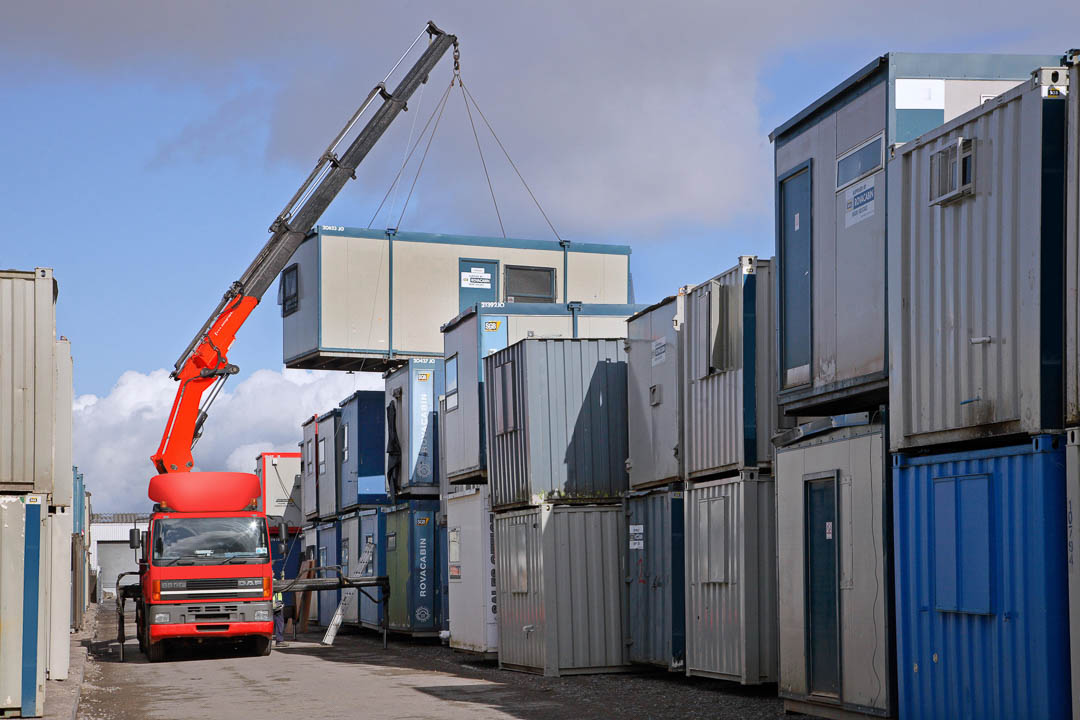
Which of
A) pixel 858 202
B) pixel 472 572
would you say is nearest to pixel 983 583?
pixel 858 202

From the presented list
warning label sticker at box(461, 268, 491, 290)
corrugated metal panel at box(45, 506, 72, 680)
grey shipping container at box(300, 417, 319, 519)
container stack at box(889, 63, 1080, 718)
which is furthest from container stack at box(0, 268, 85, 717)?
grey shipping container at box(300, 417, 319, 519)

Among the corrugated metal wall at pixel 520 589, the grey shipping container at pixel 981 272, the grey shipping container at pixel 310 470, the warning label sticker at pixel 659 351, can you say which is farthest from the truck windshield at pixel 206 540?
the grey shipping container at pixel 981 272

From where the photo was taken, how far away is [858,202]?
11.4 meters

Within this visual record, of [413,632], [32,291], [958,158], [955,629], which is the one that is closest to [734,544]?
[955,629]

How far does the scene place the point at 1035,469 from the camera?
846 centimetres

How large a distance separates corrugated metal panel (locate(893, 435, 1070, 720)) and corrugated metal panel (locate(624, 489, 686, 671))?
570 centimetres

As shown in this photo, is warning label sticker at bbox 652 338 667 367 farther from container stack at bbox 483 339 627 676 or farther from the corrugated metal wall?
the corrugated metal wall

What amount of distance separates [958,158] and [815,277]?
108 inches

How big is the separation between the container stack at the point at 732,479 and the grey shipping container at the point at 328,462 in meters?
16.9

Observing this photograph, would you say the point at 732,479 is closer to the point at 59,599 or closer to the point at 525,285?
the point at 59,599

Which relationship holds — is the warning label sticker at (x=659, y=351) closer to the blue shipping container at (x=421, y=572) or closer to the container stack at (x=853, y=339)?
the container stack at (x=853, y=339)

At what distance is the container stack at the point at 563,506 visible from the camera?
17.3m

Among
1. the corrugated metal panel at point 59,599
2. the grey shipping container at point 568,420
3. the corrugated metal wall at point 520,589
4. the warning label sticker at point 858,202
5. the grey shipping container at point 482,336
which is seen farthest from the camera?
the grey shipping container at point 482,336

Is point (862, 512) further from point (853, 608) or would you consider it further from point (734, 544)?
point (734, 544)
